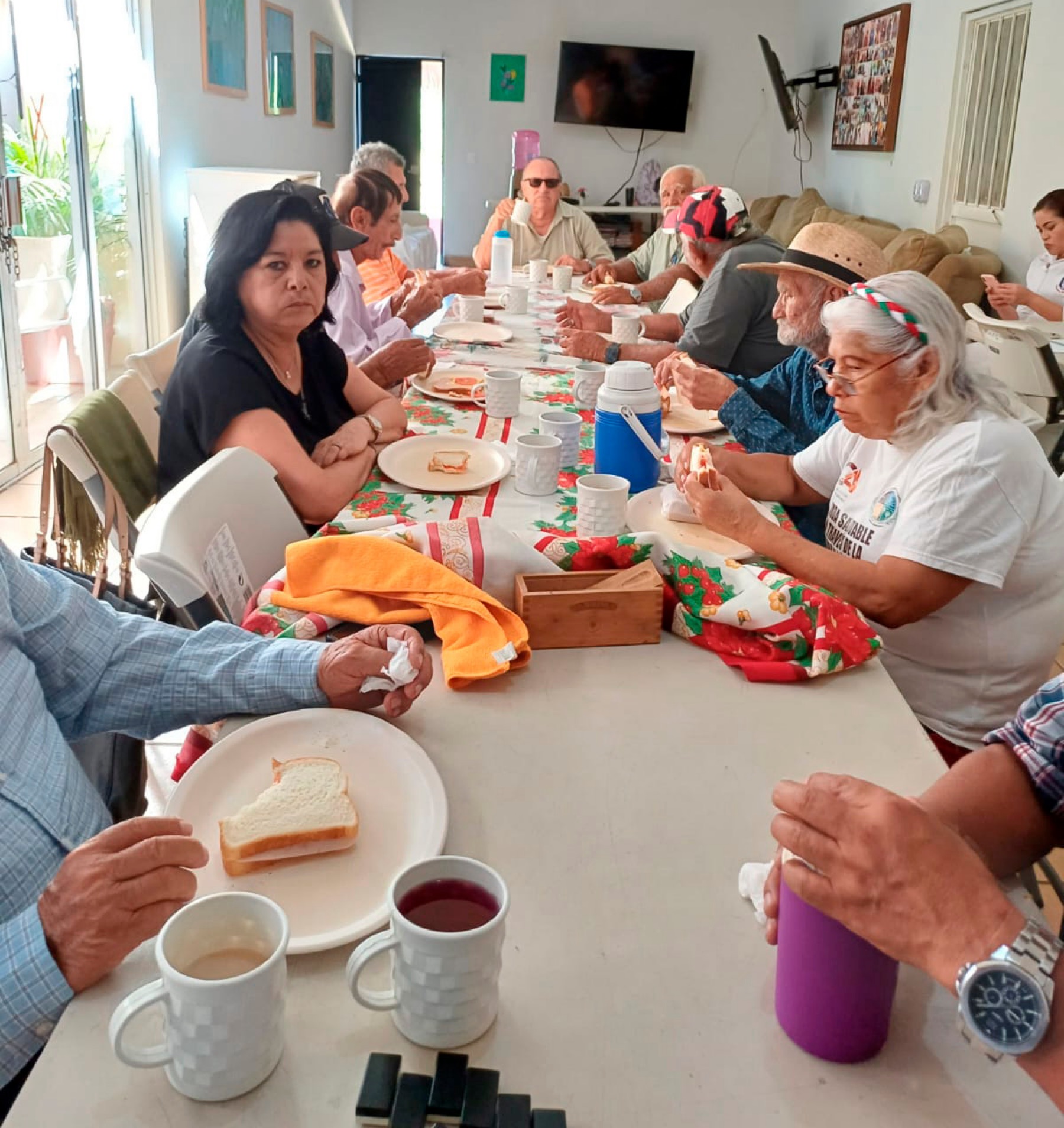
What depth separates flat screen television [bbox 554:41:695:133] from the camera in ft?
27.9

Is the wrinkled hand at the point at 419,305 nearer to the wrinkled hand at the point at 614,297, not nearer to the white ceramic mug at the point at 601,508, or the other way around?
the wrinkled hand at the point at 614,297

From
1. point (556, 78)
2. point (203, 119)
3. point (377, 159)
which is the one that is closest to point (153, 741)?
point (377, 159)

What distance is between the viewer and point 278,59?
263 inches

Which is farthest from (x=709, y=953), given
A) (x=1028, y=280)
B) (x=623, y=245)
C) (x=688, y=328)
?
(x=623, y=245)

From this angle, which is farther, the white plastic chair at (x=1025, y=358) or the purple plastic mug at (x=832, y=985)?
the white plastic chair at (x=1025, y=358)

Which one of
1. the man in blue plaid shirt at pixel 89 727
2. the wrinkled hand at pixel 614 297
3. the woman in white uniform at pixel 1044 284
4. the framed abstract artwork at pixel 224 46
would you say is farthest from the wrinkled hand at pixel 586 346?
the framed abstract artwork at pixel 224 46

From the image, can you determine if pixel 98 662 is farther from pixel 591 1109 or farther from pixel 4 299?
pixel 4 299

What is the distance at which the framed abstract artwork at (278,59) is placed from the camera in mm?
6434

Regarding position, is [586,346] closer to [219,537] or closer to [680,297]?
[680,297]

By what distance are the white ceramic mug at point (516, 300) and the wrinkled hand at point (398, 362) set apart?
3.56 ft

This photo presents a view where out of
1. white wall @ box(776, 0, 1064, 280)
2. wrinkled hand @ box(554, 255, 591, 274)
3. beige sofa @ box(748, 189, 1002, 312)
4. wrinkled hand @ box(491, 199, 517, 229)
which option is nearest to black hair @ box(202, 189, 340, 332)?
wrinkled hand @ box(554, 255, 591, 274)

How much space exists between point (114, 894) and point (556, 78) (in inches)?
360

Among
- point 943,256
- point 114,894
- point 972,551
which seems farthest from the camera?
point 943,256

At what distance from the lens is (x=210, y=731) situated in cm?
129
